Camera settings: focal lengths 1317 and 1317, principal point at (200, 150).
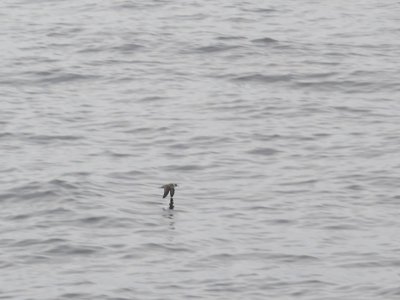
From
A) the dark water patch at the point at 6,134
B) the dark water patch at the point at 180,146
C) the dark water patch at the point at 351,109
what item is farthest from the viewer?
the dark water patch at the point at 351,109

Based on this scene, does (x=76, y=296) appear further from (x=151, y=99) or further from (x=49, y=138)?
(x=151, y=99)

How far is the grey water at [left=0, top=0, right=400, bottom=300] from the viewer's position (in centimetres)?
2295

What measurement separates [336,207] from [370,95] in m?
8.74

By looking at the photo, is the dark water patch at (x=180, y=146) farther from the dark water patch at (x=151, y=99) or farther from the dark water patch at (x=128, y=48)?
the dark water patch at (x=128, y=48)

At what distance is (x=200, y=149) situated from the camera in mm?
30250

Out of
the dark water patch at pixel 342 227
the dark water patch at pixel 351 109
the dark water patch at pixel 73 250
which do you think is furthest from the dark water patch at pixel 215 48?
the dark water patch at pixel 73 250

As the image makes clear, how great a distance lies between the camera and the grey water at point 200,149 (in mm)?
22953

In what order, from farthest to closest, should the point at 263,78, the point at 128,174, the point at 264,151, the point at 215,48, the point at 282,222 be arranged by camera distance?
the point at 215,48 → the point at 263,78 → the point at 264,151 → the point at 128,174 → the point at 282,222

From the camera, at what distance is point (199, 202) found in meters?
26.7

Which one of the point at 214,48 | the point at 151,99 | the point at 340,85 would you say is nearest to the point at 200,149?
the point at 151,99

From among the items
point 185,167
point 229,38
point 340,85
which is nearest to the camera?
point 185,167

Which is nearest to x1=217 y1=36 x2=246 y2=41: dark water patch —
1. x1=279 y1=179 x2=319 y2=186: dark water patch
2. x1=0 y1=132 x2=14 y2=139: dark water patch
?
x1=0 y1=132 x2=14 y2=139: dark water patch

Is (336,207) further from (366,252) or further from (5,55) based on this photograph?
(5,55)

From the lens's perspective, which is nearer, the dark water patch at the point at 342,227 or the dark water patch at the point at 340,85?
the dark water patch at the point at 342,227
